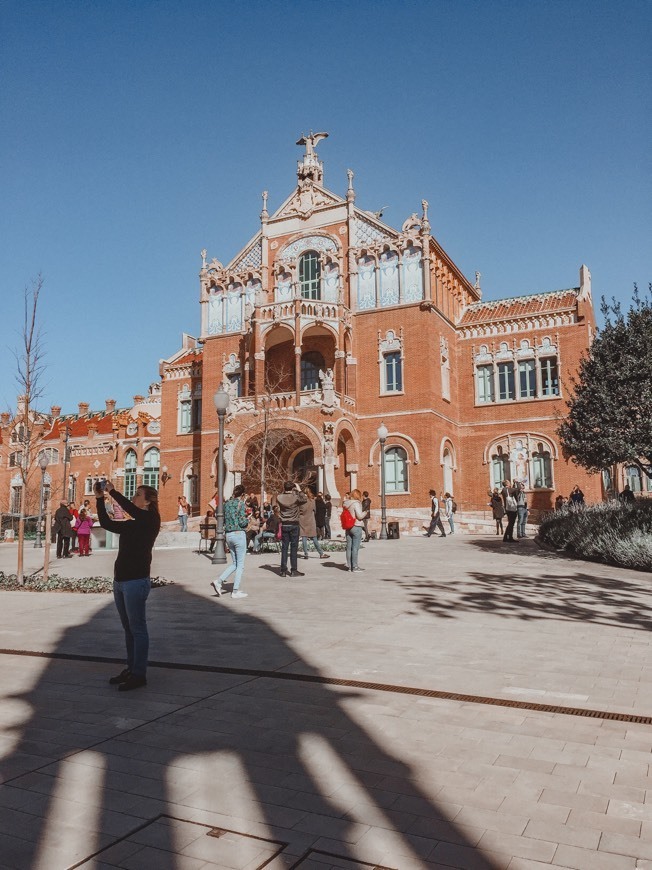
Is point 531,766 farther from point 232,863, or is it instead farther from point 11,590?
point 11,590

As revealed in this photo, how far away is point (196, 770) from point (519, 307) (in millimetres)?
31868

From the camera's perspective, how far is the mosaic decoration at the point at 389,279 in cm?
3064

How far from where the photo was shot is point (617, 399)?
1548cm

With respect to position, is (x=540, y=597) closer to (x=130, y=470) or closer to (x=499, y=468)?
(x=499, y=468)

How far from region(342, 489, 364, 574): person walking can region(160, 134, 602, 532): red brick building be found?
527 inches

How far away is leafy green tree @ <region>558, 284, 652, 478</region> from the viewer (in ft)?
49.5

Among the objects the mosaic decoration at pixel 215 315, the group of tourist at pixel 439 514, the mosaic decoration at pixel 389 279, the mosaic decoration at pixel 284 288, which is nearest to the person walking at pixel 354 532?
the group of tourist at pixel 439 514

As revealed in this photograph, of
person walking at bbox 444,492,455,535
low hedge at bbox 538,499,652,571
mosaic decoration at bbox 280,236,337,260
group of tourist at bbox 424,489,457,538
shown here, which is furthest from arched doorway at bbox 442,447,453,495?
low hedge at bbox 538,499,652,571

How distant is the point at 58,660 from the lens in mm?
6516

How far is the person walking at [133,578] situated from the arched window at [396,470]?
23880mm

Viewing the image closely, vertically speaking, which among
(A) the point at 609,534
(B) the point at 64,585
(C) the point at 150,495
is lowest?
(B) the point at 64,585

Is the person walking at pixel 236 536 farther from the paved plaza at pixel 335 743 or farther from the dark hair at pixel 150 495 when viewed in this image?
the dark hair at pixel 150 495

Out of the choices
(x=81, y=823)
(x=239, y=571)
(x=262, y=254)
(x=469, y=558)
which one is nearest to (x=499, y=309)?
(x=262, y=254)

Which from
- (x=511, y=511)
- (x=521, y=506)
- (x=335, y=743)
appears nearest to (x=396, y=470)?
(x=521, y=506)
